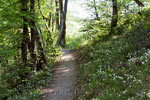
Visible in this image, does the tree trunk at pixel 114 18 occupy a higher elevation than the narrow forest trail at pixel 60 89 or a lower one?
higher

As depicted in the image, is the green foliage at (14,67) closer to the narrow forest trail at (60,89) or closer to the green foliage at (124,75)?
the narrow forest trail at (60,89)

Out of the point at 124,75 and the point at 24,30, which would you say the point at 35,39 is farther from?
the point at 124,75

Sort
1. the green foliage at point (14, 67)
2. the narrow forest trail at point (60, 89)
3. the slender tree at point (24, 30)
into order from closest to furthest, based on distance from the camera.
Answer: the narrow forest trail at point (60, 89), the green foliage at point (14, 67), the slender tree at point (24, 30)

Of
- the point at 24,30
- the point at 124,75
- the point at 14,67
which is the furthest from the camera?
the point at 24,30

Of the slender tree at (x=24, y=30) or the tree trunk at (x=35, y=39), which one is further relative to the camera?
the tree trunk at (x=35, y=39)

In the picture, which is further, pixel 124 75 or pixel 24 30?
pixel 24 30

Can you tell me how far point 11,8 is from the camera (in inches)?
360

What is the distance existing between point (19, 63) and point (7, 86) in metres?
1.83

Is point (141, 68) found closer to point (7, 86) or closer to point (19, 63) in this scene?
point (19, 63)

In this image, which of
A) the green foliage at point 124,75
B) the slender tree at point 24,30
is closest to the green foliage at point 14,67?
the slender tree at point 24,30

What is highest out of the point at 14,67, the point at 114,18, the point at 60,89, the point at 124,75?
the point at 114,18

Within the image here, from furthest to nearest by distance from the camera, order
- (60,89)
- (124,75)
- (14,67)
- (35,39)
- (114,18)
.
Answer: (114,18) → (35,39) → (14,67) → (60,89) → (124,75)

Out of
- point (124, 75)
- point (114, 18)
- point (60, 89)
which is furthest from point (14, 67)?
point (114, 18)

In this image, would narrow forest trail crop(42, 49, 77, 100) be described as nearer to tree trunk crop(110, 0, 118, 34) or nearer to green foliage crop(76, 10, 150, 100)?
green foliage crop(76, 10, 150, 100)
